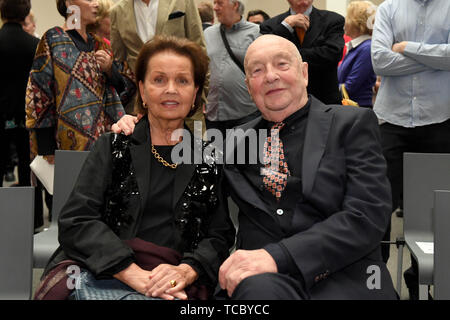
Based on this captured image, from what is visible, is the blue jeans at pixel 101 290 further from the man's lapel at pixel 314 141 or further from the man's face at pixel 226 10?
the man's face at pixel 226 10

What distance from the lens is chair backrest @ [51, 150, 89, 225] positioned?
2.67 m

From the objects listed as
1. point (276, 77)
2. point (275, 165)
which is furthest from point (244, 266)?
point (276, 77)

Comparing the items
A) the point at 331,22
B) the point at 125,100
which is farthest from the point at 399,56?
the point at 125,100

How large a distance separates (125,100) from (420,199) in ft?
5.82

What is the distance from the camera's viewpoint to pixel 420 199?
2713mm

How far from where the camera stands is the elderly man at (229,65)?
152 inches

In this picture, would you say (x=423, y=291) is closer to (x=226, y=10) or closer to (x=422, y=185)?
(x=422, y=185)

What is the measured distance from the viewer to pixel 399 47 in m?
2.96

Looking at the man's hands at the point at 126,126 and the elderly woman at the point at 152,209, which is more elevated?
the man's hands at the point at 126,126

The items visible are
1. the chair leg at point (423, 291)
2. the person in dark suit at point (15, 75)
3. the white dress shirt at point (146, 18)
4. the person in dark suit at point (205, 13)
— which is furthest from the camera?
the person in dark suit at point (205, 13)

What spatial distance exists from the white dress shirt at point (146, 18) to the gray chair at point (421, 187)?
160 cm

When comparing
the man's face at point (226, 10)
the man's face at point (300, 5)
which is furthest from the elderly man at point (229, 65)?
the man's face at point (300, 5)

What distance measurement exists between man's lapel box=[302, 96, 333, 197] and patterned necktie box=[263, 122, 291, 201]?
0.31ft
